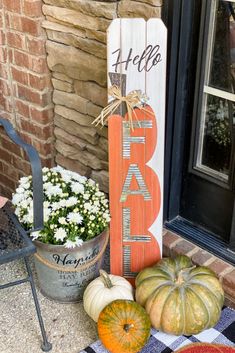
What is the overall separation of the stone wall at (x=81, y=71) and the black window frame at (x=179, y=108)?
10cm

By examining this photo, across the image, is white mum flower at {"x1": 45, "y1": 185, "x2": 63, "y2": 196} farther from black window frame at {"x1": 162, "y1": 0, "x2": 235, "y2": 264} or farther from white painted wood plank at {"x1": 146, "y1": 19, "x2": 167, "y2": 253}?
black window frame at {"x1": 162, "y1": 0, "x2": 235, "y2": 264}

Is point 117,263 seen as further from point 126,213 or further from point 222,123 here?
point 222,123

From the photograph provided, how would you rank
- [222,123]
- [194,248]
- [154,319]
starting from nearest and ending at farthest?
[154,319] → [222,123] → [194,248]

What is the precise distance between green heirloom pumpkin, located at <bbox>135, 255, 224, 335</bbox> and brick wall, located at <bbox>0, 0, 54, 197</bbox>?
0.89 meters

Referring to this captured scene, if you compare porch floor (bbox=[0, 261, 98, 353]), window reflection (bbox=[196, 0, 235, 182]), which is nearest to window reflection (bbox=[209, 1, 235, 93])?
window reflection (bbox=[196, 0, 235, 182])

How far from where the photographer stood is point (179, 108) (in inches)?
80.9

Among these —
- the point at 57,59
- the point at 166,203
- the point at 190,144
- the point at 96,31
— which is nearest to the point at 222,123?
the point at 190,144

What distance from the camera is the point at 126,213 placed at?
2.01m

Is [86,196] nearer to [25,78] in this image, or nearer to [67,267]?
[67,267]

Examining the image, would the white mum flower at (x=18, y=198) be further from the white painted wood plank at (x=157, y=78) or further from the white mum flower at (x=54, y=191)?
the white painted wood plank at (x=157, y=78)

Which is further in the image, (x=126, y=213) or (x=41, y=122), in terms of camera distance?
(x=41, y=122)

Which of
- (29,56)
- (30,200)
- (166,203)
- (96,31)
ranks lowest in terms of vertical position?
(166,203)

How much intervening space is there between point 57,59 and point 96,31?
0.88ft

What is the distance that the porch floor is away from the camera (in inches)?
76.5
